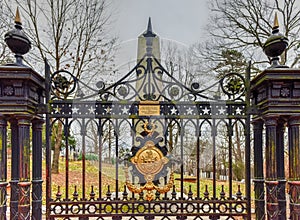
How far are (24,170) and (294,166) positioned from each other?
7.99 feet

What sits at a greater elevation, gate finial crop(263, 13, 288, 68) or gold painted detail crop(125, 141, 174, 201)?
gate finial crop(263, 13, 288, 68)

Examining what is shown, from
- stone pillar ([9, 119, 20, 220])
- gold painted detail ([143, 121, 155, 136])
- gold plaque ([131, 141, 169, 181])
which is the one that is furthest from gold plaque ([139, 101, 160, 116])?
stone pillar ([9, 119, 20, 220])

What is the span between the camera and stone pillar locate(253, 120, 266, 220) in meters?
3.05

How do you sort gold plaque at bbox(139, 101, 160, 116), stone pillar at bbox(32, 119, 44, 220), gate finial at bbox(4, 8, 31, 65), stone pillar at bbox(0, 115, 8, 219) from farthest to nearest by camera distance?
gold plaque at bbox(139, 101, 160, 116) → stone pillar at bbox(32, 119, 44, 220) → gate finial at bbox(4, 8, 31, 65) → stone pillar at bbox(0, 115, 8, 219)

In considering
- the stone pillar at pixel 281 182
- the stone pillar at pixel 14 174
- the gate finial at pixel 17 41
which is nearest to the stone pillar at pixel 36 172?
the stone pillar at pixel 14 174

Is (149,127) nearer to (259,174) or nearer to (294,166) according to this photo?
(259,174)

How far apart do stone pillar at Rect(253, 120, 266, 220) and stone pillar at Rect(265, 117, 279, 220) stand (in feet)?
0.76

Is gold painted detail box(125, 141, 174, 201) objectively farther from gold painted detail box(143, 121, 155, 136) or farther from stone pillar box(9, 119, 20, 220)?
stone pillar box(9, 119, 20, 220)

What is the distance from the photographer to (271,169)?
2.80m

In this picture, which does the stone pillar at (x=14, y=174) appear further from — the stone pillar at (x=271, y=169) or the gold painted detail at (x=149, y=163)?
the stone pillar at (x=271, y=169)

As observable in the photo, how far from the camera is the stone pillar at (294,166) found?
2.75m

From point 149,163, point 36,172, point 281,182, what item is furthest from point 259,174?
point 36,172

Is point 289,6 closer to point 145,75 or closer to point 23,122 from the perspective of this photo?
point 145,75

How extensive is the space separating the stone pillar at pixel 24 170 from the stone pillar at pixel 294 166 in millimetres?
2381
